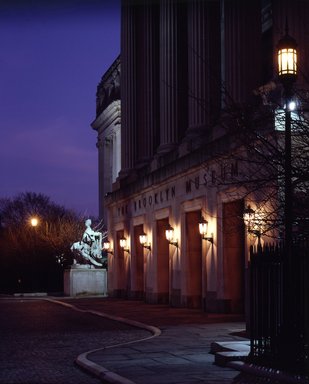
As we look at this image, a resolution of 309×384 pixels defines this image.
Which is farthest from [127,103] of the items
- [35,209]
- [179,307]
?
[35,209]

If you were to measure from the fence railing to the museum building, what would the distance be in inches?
340

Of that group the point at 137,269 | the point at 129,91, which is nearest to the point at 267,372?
the point at 137,269

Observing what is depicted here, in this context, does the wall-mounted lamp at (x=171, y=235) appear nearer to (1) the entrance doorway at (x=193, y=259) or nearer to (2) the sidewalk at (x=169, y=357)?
(1) the entrance doorway at (x=193, y=259)

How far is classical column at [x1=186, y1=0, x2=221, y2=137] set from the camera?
38.6 metres

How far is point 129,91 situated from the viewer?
5288cm

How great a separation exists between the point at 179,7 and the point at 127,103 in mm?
9146

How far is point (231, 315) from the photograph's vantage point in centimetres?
3186

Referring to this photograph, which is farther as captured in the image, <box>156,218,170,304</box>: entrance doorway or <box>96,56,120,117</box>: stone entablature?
<box>96,56,120,117</box>: stone entablature

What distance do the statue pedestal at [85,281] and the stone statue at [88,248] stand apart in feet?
2.19

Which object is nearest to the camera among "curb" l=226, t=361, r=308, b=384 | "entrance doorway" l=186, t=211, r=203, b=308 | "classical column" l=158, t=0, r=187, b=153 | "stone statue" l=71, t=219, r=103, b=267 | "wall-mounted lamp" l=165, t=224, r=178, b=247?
"curb" l=226, t=361, r=308, b=384

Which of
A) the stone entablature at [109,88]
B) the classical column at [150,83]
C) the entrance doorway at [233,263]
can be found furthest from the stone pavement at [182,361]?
the stone entablature at [109,88]

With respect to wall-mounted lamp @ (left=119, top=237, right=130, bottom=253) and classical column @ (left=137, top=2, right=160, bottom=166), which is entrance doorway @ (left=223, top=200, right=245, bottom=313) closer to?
classical column @ (left=137, top=2, right=160, bottom=166)

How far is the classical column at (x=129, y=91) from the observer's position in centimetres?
5247

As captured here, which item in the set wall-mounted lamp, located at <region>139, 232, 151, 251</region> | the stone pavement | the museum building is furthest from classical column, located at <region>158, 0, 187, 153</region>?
the stone pavement
